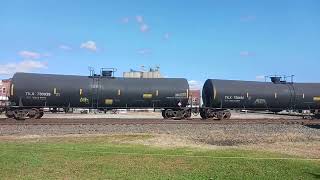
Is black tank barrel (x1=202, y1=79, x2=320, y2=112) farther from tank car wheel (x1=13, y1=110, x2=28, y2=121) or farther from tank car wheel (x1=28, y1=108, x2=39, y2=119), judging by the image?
tank car wheel (x1=13, y1=110, x2=28, y2=121)

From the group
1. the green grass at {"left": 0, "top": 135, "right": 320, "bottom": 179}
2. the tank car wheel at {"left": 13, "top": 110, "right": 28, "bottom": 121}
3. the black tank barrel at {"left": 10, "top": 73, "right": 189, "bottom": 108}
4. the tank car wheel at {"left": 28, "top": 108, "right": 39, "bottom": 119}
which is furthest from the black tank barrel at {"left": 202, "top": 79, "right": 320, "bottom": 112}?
the green grass at {"left": 0, "top": 135, "right": 320, "bottom": 179}

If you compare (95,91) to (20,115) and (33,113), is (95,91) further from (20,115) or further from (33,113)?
(20,115)

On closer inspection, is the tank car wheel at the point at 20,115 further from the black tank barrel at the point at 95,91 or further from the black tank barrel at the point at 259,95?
the black tank barrel at the point at 259,95

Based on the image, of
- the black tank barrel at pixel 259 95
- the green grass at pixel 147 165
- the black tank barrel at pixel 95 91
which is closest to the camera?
the green grass at pixel 147 165

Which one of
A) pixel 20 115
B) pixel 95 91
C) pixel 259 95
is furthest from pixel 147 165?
pixel 259 95

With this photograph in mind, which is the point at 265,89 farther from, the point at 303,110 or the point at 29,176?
the point at 29,176

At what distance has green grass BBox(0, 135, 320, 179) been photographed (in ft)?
30.7

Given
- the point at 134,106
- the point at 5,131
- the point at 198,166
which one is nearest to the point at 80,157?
the point at 198,166

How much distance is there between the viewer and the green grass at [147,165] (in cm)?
935

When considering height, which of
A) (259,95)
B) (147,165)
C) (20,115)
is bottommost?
(147,165)

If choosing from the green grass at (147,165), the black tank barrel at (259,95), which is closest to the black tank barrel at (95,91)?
the black tank barrel at (259,95)

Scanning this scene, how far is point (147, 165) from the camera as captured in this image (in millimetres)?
10562

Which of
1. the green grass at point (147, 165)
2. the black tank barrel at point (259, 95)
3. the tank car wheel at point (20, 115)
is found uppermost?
the black tank barrel at point (259, 95)

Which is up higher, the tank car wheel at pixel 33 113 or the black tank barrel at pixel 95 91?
the black tank barrel at pixel 95 91
